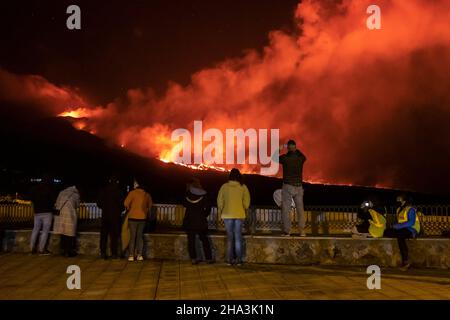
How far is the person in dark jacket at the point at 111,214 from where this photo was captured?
12.2m

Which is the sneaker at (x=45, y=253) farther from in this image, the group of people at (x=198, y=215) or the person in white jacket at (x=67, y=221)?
the person in white jacket at (x=67, y=221)

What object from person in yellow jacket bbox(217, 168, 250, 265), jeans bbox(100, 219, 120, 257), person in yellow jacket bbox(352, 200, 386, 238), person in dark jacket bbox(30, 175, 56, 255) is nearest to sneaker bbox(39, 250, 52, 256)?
person in dark jacket bbox(30, 175, 56, 255)

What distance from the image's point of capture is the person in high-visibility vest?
11.1 m

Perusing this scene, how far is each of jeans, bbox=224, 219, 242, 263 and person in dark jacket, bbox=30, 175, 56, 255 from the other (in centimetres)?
471

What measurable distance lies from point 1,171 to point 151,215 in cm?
4774

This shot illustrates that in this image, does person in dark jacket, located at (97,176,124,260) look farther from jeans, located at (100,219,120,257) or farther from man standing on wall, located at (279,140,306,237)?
man standing on wall, located at (279,140,306,237)

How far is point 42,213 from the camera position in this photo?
13.0 meters

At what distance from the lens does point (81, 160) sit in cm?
11931

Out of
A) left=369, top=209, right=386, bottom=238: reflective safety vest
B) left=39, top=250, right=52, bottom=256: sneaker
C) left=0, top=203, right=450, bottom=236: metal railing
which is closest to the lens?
left=369, top=209, right=386, bottom=238: reflective safety vest

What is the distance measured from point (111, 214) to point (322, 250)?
4920 millimetres

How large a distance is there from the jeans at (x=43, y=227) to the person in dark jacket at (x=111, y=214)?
163 centimetres

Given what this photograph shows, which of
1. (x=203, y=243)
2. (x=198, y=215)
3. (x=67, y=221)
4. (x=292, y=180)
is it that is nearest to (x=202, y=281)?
(x=203, y=243)
